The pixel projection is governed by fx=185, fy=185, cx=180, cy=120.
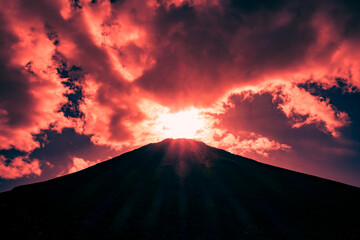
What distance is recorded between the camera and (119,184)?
36719mm

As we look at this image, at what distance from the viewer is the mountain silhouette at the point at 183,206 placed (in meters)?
19.4

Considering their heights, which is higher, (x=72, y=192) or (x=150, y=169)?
(x=150, y=169)

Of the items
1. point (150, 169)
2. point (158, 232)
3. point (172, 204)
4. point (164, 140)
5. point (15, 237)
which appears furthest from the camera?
point (164, 140)

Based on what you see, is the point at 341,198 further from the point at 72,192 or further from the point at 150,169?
the point at 72,192

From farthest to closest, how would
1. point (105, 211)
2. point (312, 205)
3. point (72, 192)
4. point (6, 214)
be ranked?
point (72, 192)
point (312, 205)
point (105, 211)
point (6, 214)

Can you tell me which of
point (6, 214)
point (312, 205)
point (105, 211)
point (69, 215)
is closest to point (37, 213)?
point (69, 215)

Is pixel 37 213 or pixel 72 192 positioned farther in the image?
pixel 72 192

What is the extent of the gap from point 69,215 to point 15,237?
8.55 meters

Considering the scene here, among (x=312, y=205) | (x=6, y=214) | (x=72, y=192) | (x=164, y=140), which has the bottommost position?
(x=72, y=192)

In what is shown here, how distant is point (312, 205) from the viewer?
97.2 ft

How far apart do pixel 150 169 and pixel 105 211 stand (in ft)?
67.2

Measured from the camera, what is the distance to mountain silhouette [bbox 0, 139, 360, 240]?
1939 centimetres

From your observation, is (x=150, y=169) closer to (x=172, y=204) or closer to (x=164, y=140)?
(x=172, y=204)

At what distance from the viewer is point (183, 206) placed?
26.3 meters
